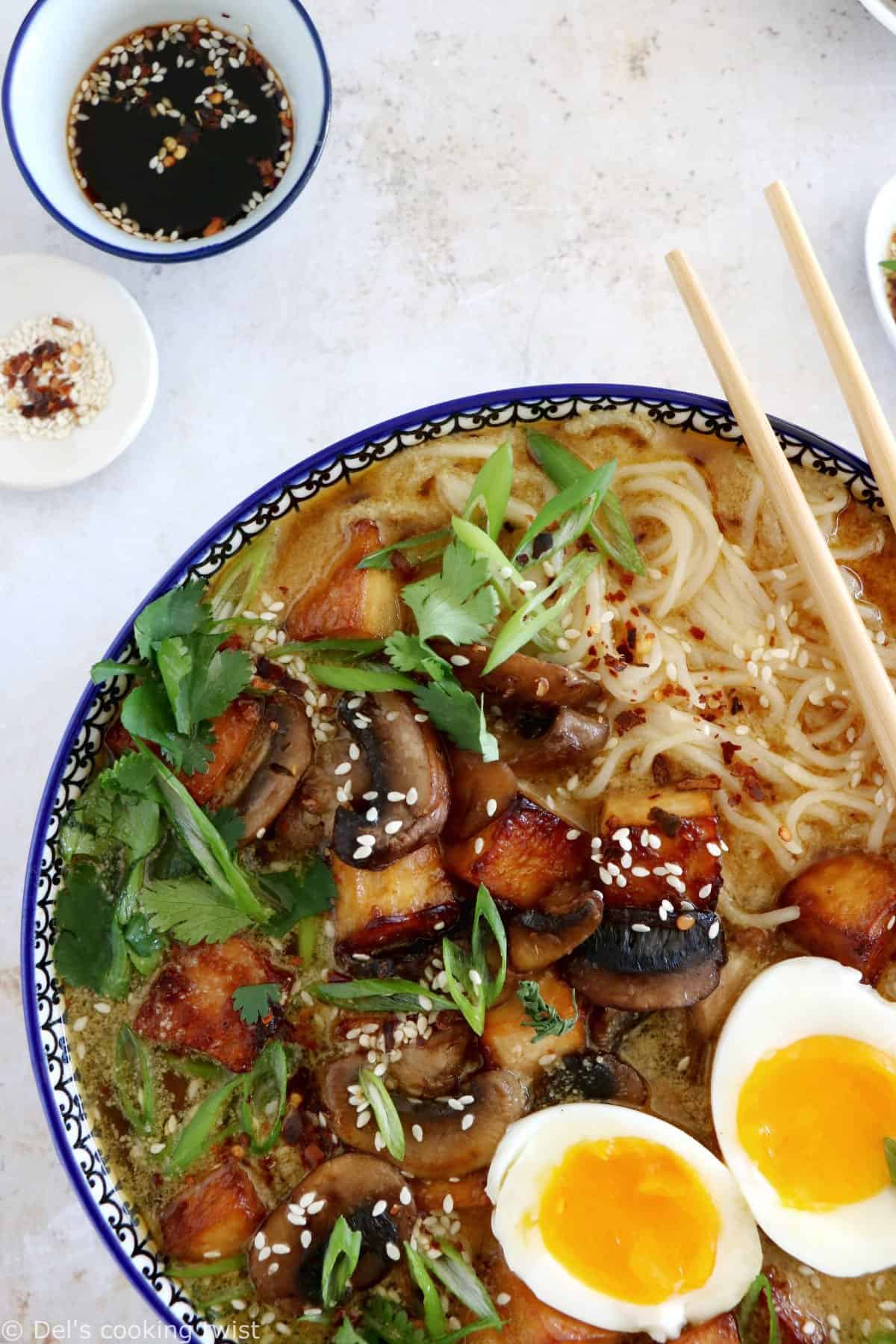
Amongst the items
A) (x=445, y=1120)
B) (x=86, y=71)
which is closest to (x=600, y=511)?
(x=445, y=1120)

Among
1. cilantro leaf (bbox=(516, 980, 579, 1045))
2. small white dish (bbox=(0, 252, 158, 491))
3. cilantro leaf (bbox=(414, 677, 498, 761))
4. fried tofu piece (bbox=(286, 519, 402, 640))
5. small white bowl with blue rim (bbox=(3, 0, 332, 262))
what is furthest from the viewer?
small white dish (bbox=(0, 252, 158, 491))

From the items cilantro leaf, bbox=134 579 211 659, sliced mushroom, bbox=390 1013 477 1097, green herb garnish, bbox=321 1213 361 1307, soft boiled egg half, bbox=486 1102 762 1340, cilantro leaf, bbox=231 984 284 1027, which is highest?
cilantro leaf, bbox=134 579 211 659

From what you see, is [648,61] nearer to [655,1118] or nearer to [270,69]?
[270,69]

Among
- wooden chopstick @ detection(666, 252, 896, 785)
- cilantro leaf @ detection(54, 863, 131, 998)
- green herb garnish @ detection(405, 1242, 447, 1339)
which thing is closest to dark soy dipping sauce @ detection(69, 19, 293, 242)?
wooden chopstick @ detection(666, 252, 896, 785)

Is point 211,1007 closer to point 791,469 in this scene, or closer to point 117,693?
point 117,693

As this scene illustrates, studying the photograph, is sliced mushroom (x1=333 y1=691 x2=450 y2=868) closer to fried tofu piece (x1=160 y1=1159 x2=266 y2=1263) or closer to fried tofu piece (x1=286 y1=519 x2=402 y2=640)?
fried tofu piece (x1=286 y1=519 x2=402 y2=640)

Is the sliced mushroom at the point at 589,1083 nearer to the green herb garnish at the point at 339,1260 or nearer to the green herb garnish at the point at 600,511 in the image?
the green herb garnish at the point at 339,1260

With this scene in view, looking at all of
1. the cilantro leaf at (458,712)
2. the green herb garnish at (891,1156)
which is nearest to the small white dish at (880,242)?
the cilantro leaf at (458,712)
